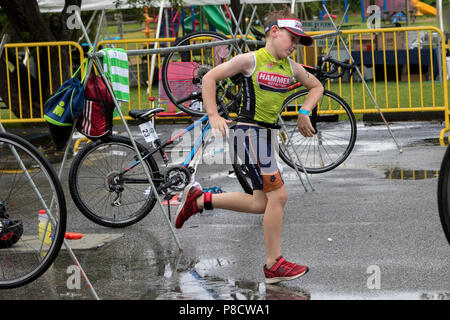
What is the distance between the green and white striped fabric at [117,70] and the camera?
602 cm

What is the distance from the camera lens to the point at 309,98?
5832 millimetres

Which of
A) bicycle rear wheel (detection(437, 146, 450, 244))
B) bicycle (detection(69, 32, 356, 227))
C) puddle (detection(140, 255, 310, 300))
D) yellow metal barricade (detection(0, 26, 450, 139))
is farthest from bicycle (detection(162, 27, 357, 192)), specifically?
bicycle rear wheel (detection(437, 146, 450, 244))

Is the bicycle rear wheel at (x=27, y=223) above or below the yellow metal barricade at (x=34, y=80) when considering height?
below

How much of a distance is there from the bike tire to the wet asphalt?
0.14 meters

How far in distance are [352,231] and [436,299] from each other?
1758mm

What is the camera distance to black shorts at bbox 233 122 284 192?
5293 mm

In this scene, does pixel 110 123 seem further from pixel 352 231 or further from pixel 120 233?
pixel 352 231

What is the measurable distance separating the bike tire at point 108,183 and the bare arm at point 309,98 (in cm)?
164

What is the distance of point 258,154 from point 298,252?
0.88 metres

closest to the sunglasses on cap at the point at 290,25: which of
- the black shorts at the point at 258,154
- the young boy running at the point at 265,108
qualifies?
the young boy running at the point at 265,108

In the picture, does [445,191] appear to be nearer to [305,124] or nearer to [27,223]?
[305,124]

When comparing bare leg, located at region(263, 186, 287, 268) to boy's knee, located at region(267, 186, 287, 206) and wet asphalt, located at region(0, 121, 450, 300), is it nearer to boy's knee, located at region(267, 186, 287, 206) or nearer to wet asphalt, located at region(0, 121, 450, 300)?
boy's knee, located at region(267, 186, 287, 206)

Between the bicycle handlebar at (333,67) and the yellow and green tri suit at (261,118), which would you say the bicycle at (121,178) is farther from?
the bicycle handlebar at (333,67)

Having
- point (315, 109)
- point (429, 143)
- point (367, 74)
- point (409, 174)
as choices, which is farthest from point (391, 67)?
point (315, 109)
